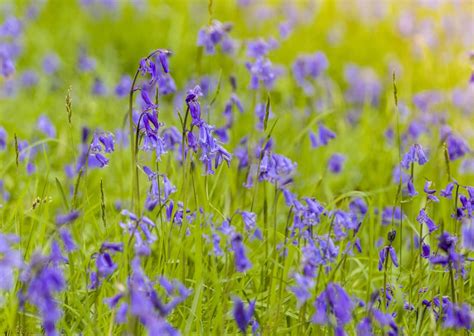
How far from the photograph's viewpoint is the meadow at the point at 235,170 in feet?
8.60

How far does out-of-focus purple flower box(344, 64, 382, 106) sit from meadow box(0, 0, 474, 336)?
0.02 meters

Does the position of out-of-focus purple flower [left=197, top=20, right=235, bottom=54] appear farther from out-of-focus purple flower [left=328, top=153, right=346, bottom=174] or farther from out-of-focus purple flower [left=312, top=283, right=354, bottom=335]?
out-of-focus purple flower [left=312, top=283, right=354, bottom=335]

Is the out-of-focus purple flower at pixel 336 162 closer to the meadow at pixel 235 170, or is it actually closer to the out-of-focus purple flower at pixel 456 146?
the meadow at pixel 235 170

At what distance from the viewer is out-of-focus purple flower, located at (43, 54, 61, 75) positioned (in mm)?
7023

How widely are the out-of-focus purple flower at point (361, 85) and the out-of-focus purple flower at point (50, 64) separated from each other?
2666 millimetres

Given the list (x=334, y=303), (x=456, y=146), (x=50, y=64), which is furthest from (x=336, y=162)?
(x=50, y=64)

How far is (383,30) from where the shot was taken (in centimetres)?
981

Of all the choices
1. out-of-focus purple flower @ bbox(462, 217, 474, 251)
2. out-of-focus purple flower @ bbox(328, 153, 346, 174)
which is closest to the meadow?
out-of-focus purple flower @ bbox(462, 217, 474, 251)

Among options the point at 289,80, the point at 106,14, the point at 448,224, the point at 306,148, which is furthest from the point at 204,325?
the point at 106,14

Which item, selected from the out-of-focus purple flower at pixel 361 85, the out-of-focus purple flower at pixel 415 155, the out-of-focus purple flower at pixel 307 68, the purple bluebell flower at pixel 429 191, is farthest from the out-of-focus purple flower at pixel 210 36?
the out-of-focus purple flower at pixel 361 85

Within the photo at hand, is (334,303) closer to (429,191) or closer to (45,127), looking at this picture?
(429,191)

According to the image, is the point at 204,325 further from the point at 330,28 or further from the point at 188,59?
the point at 330,28

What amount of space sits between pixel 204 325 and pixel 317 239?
519 mm

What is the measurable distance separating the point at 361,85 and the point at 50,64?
2.84 m
